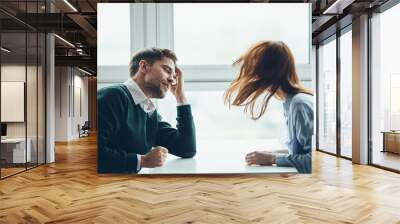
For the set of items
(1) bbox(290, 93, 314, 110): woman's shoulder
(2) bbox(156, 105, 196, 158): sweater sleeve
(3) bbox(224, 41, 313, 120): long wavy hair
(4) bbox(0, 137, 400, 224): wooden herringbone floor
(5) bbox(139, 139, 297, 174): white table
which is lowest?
(4) bbox(0, 137, 400, 224): wooden herringbone floor

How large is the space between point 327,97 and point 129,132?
626 cm

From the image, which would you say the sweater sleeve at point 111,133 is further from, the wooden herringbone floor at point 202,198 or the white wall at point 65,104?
the white wall at point 65,104

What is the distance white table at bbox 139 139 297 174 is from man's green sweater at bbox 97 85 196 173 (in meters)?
0.15

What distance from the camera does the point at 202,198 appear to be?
4859mm

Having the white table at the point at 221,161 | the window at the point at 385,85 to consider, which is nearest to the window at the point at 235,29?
the white table at the point at 221,161

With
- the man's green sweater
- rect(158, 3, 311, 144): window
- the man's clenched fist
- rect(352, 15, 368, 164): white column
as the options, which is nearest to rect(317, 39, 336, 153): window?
rect(352, 15, 368, 164): white column

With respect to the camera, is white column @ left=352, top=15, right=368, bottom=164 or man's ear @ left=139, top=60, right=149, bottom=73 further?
white column @ left=352, top=15, right=368, bottom=164

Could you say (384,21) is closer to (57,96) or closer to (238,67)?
(238,67)

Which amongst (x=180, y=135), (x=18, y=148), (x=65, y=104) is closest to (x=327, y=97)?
(x=180, y=135)

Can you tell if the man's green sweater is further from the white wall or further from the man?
the white wall

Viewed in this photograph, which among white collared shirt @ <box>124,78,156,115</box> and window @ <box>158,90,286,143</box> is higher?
white collared shirt @ <box>124,78,156,115</box>

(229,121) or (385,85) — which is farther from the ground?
(385,85)

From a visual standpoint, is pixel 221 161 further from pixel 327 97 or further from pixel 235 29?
pixel 327 97

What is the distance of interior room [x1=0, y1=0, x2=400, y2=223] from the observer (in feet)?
14.5
